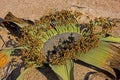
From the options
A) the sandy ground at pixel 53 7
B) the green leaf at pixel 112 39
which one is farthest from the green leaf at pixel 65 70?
the sandy ground at pixel 53 7

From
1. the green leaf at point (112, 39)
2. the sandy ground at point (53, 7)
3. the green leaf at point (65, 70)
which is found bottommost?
the green leaf at point (65, 70)

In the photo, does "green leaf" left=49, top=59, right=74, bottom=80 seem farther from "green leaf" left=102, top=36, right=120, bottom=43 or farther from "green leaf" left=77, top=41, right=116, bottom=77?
"green leaf" left=102, top=36, right=120, bottom=43

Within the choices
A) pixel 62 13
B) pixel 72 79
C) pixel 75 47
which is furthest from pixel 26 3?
pixel 72 79

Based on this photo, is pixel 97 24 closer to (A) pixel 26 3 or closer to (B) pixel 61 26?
(B) pixel 61 26

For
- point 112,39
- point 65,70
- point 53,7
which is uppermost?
point 53,7

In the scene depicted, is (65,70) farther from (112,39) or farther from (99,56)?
(112,39)

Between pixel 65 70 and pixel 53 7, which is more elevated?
pixel 53 7

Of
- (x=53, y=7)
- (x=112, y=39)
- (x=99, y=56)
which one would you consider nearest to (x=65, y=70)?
(x=99, y=56)

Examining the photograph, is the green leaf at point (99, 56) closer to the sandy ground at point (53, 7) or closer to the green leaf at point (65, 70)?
the green leaf at point (65, 70)
